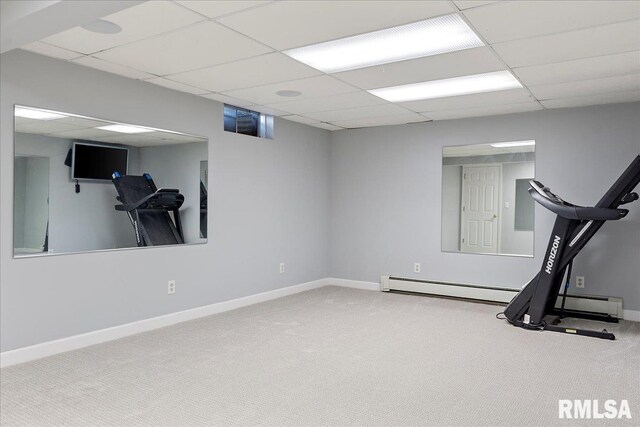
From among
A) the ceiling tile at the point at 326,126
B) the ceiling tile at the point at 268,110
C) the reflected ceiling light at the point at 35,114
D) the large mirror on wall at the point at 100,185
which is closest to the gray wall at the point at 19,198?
the large mirror on wall at the point at 100,185

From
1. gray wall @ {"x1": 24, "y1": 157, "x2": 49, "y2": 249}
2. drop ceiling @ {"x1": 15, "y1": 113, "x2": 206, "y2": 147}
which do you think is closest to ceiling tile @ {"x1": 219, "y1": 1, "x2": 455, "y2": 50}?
drop ceiling @ {"x1": 15, "y1": 113, "x2": 206, "y2": 147}

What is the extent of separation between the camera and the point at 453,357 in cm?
362

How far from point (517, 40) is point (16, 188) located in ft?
12.1

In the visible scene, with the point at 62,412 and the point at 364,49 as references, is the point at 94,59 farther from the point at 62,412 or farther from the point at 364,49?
the point at 62,412

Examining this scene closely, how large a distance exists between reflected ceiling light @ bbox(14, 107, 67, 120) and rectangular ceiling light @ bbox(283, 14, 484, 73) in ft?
6.24

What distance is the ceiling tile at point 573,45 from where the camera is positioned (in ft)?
9.67

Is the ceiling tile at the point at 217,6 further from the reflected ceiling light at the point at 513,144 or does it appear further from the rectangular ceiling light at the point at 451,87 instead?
the reflected ceiling light at the point at 513,144

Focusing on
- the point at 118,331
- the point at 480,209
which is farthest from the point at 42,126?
the point at 480,209

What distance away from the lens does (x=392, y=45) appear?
3.27 m

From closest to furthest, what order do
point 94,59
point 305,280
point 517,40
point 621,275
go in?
1. point 517,40
2. point 94,59
3. point 621,275
4. point 305,280

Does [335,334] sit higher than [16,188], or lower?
lower

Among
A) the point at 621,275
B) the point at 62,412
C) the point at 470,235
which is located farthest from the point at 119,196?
the point at 621,275

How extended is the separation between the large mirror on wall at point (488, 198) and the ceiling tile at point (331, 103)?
1617mm

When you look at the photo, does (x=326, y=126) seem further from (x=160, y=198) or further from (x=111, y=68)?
(x=111, y=68)
